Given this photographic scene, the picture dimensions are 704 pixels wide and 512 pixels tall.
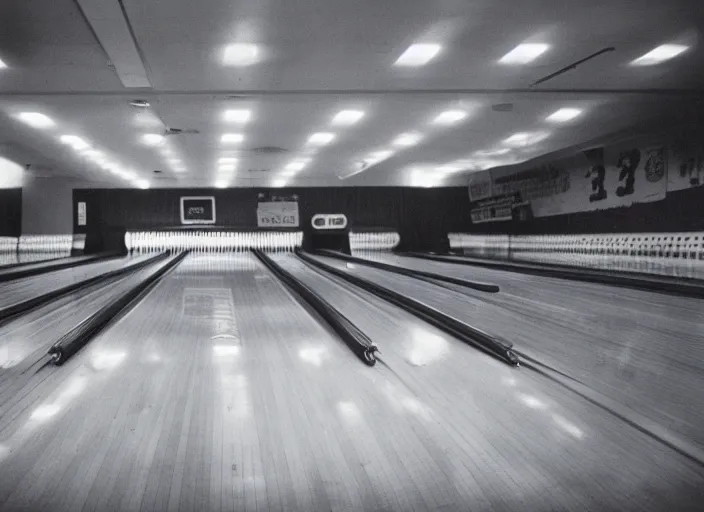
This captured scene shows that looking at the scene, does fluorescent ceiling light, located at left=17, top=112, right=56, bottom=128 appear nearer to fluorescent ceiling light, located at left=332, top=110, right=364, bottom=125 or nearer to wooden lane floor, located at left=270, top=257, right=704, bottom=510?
fluorescent ceiling light, located at left=332, top=110, right=364, bottom=125

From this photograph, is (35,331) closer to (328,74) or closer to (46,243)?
(328,74)

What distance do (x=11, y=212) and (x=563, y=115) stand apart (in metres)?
11.2

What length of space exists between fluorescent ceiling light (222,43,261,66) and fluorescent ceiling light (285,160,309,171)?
557 cm

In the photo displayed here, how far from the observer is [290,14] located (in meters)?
4.35

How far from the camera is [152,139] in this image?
883 cm

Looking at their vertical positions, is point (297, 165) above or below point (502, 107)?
below

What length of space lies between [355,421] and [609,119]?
6.81 metres

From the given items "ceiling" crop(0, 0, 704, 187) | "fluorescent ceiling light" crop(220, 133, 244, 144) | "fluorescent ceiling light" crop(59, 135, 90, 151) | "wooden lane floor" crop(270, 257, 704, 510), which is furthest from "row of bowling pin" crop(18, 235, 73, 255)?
"wooden lane floor" crop(270, 257, 704, 510)

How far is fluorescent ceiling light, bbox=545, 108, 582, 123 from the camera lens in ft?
23.9

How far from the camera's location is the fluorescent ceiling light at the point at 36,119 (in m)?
7.24

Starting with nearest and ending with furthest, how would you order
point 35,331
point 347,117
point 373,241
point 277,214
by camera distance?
point 35,331 < point 347,117 < point 277,214 < point 373,241

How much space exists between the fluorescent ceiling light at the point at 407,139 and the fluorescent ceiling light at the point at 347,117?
1.17 meters

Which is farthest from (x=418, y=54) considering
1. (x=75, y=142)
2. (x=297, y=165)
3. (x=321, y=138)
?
(x=297, y=165)

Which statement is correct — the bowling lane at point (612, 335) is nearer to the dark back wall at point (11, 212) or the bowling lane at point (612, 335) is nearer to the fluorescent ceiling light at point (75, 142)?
the fluorescent ceiling light at point (75, 142)
